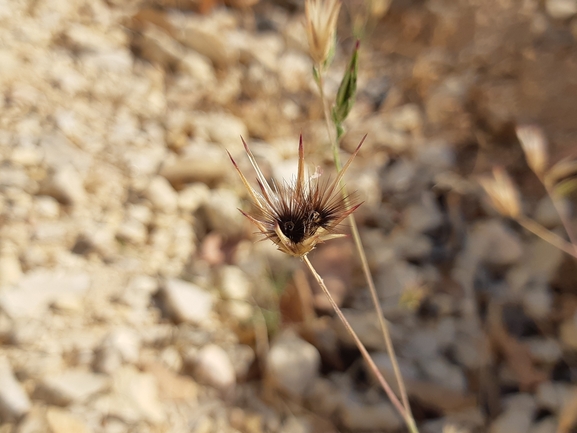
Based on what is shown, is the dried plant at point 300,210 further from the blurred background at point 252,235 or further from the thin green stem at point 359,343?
the blurred background at point 252,235

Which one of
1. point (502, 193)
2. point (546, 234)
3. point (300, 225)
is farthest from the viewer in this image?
point (546, 234)

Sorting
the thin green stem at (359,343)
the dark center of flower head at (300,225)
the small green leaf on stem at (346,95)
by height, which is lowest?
the thin green stem at (359,343)

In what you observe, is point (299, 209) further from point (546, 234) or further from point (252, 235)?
point (546, 234)

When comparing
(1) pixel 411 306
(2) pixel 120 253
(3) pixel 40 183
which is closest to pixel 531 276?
(1) pixel 411 306

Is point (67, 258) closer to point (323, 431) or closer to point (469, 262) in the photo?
point (323, 431)

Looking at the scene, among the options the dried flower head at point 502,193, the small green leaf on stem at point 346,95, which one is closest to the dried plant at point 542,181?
the dried flower head at point 502,193

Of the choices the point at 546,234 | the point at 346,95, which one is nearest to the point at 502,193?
the point at 546,234
